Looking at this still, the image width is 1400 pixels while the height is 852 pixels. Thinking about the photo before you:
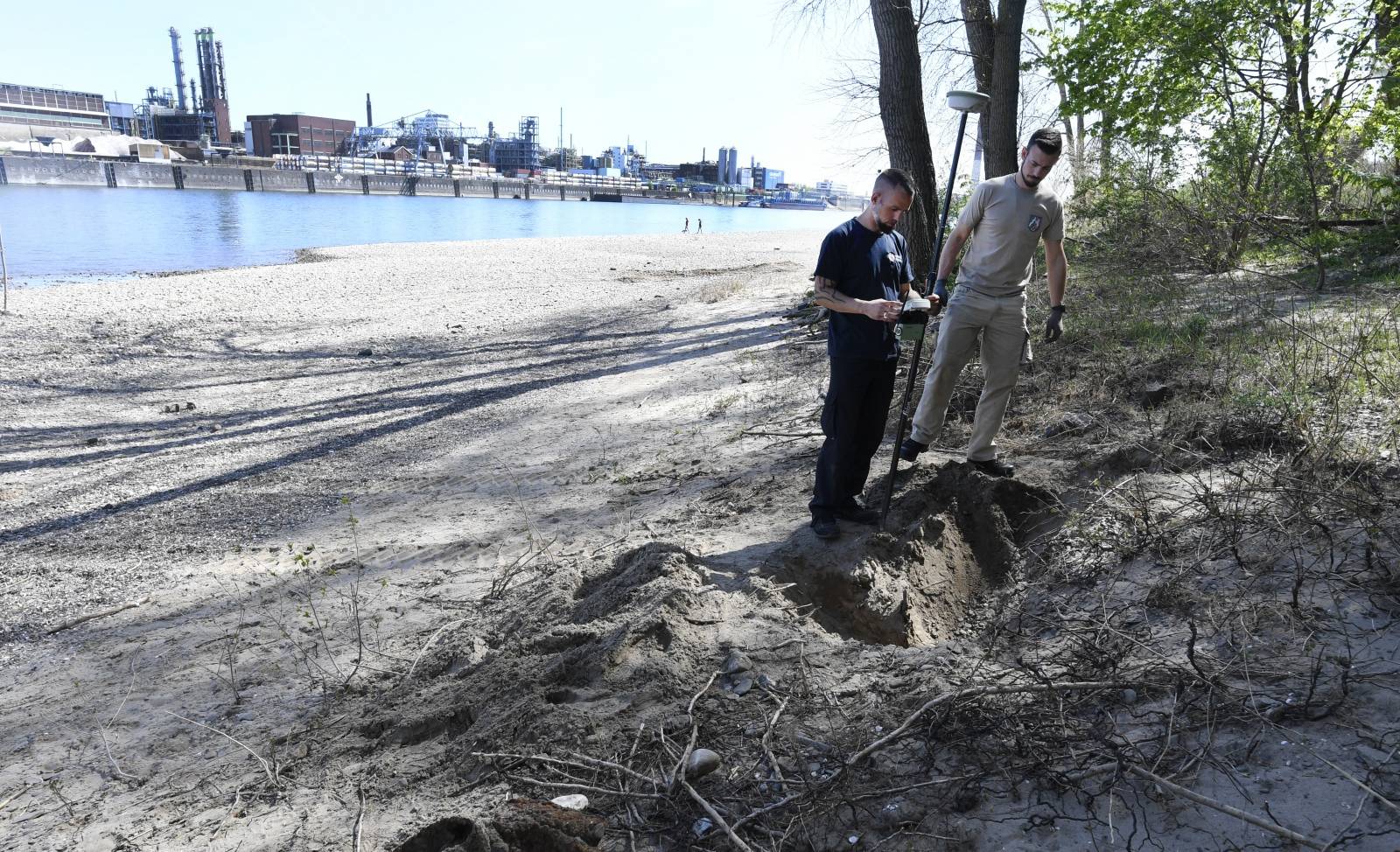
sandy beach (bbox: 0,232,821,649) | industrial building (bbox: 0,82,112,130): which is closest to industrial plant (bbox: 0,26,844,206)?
industrial building (bbox: 0,82,112,130)

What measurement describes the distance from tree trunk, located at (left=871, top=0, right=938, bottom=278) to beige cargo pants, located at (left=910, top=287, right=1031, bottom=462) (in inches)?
218

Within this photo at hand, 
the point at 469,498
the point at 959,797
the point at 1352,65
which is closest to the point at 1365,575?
the point at 959,797

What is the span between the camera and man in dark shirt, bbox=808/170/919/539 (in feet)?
15.3

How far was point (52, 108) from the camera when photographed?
141625 mm

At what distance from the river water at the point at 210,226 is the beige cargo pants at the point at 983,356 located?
97.0 ft

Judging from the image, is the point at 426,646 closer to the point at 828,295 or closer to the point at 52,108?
the point at 828,295

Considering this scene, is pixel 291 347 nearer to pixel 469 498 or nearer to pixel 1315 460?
pixel 469 498

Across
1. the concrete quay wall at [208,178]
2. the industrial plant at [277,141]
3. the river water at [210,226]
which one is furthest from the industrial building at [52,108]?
the river water at [210,226]

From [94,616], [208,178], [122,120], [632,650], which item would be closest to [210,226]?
[94,616]

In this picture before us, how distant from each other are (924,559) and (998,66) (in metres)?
10.4

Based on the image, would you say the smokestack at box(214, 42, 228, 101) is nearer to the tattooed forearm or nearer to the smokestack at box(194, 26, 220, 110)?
the smokestack at box(194, 26, 220, 110)

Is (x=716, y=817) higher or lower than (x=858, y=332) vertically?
lower

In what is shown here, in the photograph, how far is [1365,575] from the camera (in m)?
3.55

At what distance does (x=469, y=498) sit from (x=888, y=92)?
7311 millimetres
